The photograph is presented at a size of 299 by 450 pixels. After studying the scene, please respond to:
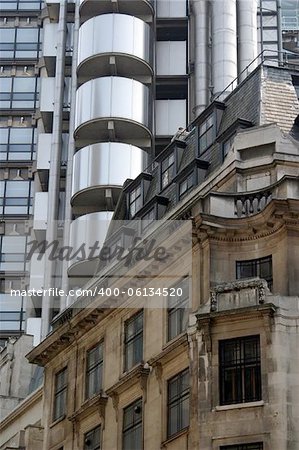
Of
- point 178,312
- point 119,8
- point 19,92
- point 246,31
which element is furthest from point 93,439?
point 19,92

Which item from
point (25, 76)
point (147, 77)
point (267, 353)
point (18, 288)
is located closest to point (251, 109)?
point (267, 353)

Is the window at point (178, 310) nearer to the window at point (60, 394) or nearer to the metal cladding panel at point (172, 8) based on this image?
the window at point (60, 394)

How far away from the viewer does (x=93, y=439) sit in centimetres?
3862

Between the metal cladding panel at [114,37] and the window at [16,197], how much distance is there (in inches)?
534

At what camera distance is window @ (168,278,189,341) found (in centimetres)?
3491

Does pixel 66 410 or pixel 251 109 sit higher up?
pixel 251 109

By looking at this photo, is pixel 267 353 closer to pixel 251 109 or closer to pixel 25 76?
pixel 251 109

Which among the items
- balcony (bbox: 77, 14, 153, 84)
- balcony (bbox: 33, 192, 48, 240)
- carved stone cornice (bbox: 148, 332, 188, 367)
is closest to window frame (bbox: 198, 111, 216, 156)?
carved stone cornice (bbox: 148, 332, 188, 367)

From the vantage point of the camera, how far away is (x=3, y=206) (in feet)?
255

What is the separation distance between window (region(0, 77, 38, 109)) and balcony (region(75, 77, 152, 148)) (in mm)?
14825

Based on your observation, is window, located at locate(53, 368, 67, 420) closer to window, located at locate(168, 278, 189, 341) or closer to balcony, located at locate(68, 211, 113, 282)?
window, located at locate(168, 278, 189, 341)

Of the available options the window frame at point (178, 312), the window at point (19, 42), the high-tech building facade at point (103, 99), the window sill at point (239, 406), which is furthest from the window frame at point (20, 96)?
the window sill at point (239, 406)

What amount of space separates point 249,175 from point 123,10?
35825 millimetres

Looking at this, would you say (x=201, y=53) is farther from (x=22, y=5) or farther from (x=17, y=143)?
(x=22, y=5)
